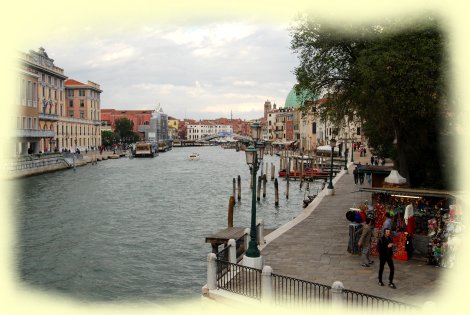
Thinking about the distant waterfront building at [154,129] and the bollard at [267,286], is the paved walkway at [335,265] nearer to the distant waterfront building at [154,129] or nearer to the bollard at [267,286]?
the bollard at [267,286]

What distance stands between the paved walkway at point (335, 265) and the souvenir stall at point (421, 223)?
0.39 metres

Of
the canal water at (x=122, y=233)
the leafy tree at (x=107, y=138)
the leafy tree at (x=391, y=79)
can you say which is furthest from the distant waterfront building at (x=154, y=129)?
the leafy tree at (x=391, y=79)

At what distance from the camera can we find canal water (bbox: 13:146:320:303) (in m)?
15.9

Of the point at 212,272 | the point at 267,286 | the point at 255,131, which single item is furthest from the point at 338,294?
the point at 255,131

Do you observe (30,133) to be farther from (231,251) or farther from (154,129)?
(154,129)

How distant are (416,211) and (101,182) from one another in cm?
3920

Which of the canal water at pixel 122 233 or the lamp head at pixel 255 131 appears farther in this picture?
the canal water at pixel 122 233

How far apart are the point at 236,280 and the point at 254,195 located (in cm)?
263

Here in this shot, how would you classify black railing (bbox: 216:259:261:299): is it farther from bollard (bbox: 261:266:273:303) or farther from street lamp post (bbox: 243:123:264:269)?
street lamp post (bbox: 243:123:264:269)

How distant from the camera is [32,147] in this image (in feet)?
211

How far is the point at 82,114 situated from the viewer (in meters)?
97.9

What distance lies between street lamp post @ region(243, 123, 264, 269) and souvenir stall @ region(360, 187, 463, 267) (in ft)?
12.1

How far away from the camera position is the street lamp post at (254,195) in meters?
11.9

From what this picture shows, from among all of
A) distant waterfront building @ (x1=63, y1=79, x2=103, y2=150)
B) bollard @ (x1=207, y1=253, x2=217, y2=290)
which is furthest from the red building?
bollard @ (x1=207, y1=253, x2=217, y2=290)
